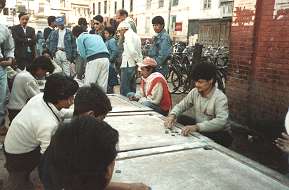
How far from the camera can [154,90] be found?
181 inches

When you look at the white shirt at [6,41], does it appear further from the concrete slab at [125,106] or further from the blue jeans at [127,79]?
the blue jeans at [127,79]

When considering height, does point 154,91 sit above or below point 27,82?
below

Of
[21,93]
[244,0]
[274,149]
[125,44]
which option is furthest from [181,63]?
[21,93]

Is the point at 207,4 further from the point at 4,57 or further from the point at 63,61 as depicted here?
Answer: the point at 4,57

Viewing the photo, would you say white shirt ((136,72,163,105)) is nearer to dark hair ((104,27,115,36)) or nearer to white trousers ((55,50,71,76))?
dark hair ((104,27,115,36))

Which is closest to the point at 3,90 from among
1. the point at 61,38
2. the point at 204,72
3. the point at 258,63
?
the point at 204,72

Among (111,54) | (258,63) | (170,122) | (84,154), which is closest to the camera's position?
(84,154)

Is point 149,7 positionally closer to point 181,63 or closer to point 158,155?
point 181,63

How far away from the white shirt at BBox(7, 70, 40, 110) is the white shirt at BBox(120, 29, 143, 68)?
2.35 meters

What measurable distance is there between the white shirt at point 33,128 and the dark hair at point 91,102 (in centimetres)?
21

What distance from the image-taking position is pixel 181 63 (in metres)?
10.3

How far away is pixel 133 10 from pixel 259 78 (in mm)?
29236

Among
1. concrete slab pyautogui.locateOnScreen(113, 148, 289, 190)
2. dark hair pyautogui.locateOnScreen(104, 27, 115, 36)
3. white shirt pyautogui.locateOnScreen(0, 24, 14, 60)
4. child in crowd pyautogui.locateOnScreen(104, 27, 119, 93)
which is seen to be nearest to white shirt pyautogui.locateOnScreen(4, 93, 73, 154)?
concrete slab pyautogui.locateOnScreen(113, 148, 289, 190)

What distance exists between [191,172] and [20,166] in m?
1.38
